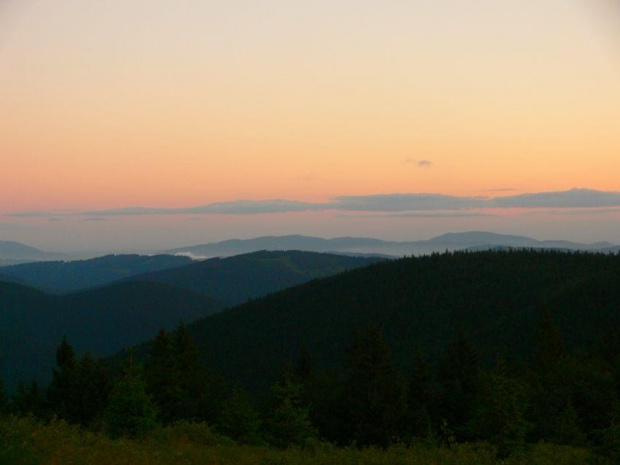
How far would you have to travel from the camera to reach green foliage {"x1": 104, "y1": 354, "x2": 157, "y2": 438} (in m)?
29.6

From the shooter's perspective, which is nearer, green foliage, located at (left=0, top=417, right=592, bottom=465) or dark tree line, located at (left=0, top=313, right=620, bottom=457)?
green foliage, located at (left=0, top=417, right=592, bottom=465)

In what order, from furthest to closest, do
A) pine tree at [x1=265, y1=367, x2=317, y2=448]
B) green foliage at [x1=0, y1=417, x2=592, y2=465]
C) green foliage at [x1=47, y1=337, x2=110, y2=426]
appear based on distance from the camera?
green foliage at [x1=47, y1=337, x2=110, y2=426] → pine tree at [x1=265, y1=367, x2=317, y2=448] → green foliage at [x1=0, y1=417, x2=592, y2=465]

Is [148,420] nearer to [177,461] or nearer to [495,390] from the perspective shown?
[177,461]

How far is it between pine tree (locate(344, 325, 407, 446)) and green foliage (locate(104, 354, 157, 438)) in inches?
641

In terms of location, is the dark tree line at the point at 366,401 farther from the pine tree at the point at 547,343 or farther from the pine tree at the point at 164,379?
the pine tree at the point at 547,343

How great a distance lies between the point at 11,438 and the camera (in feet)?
64.0

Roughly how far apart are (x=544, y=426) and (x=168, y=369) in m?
28.6

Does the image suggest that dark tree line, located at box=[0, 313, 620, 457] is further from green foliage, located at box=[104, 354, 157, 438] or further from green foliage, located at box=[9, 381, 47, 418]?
green foliage, located at box=[9, 381, 47, 418]

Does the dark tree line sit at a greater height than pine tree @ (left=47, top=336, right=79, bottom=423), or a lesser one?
greater

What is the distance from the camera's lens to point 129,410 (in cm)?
3042

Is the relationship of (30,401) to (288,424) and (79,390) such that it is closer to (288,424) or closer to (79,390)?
(79,390)

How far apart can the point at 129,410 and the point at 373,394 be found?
1803cm

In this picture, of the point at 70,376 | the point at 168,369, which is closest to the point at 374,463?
the point at 168,369

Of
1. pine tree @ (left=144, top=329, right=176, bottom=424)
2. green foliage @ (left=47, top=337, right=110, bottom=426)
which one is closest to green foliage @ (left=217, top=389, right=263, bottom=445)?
pine tree @ (left=144, top=329, right=176, bottom=424)
